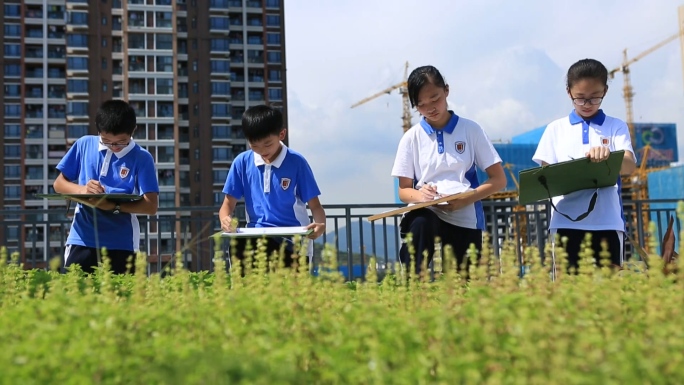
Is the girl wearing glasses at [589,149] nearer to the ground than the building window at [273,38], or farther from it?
nearer to the ground

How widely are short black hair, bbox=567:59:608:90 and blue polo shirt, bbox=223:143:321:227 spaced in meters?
1.57

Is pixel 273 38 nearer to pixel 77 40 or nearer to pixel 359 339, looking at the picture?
Answer: pixel 77 40

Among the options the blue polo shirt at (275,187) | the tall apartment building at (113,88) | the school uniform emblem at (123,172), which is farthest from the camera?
the tall apartment building at (113,88)

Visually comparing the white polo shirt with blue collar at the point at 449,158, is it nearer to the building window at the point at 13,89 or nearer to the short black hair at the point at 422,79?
the short black hair at the point at 422,79

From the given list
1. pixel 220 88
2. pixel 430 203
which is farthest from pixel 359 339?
pixel 220 88

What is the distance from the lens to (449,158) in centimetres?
395

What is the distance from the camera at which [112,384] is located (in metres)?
1.69

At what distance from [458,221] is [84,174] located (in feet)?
7.58

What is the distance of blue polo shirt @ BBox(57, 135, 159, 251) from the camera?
175 inches

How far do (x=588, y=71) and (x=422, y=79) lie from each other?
0.91m

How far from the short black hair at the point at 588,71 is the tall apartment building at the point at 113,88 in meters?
60.9

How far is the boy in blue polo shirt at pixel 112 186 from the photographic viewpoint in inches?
173

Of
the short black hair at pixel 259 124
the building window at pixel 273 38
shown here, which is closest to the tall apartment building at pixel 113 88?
the building window at pixel 273 38

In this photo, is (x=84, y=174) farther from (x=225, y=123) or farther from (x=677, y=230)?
(x=225, y=123)
